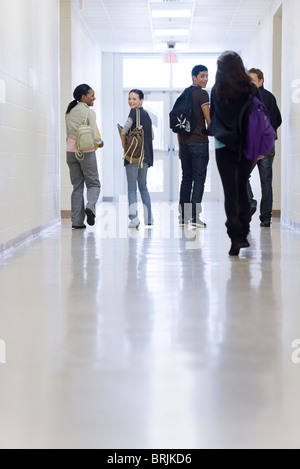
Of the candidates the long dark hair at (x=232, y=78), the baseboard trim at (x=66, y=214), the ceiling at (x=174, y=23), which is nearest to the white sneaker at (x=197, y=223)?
the baseboard trim at (x=66, y=214)

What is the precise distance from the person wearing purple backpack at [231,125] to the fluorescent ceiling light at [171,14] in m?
5.57

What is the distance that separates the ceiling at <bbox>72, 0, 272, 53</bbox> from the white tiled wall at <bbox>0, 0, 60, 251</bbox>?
2008 mm

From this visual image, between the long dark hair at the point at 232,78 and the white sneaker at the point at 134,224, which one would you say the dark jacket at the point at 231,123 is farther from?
the white sneaker at the point at 134,224

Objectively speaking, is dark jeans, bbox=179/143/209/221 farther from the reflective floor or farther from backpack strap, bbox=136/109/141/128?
the reflective floor

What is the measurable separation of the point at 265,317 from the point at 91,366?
1.01 meters

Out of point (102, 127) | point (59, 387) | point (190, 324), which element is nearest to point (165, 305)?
point (190, 324)

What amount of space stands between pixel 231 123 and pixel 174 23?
661 centimetres

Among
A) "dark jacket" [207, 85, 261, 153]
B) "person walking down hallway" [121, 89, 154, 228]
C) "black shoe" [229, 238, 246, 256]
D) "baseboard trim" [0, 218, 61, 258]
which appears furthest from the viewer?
"person walking down hallway" [121, 89, 154, 228]

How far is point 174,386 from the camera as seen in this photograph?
227 cm

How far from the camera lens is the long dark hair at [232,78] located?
204 inches

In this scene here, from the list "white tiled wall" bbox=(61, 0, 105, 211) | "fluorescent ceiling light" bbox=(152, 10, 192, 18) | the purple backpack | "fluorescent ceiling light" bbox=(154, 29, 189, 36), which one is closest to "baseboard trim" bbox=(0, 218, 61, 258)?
"white tiled wall" bbox=(61, 0, 105, 211)

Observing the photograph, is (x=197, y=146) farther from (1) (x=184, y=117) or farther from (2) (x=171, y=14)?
(2) (x=171, y=14)

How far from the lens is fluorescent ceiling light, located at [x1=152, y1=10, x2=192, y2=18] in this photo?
34.5ft

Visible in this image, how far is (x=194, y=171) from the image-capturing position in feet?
25.4
